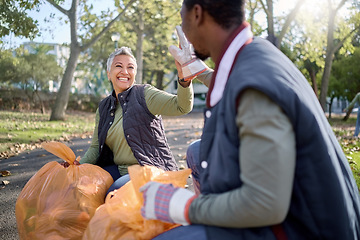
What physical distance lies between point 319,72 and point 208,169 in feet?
94.6

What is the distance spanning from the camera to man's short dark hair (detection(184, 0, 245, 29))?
1.33m

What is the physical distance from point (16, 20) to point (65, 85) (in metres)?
3.82

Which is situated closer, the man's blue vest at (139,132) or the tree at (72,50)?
the man's blue vest at (139,132)

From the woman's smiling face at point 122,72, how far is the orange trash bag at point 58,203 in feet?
3.00

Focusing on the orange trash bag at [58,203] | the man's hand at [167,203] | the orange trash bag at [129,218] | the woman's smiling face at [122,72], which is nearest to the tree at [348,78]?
the woman's smiling face at [122,72]

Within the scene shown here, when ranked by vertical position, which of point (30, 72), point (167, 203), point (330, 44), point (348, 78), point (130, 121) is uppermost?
point (330, 44)

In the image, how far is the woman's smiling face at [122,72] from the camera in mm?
3137

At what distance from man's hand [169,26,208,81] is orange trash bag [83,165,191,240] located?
0.89 meters

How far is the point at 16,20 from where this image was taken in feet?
34.9

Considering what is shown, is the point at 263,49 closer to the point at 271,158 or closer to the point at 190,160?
the point at 271,158

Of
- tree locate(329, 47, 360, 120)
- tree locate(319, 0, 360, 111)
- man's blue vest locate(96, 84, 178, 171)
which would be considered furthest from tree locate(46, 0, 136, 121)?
tree locate(329, 47, 360, 120)

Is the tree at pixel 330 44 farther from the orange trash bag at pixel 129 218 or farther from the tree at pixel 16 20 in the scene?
the orange trash bag at pixel 129 218

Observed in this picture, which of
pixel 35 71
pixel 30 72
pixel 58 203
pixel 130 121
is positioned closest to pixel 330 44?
pixel 130 121

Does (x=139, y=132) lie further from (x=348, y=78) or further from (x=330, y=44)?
(x=348, y=78)
